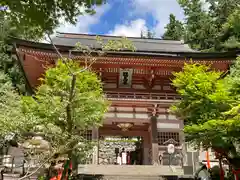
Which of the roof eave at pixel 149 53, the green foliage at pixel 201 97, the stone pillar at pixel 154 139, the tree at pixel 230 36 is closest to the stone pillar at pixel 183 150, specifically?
the stone pillar at pixel 154 139

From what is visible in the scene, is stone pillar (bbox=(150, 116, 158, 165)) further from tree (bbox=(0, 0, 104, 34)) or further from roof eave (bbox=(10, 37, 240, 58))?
tree (bbox=(0, 0, 104, 34))

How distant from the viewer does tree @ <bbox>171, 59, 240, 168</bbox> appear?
36.5ft

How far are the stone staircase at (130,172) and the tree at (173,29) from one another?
30.2 metres

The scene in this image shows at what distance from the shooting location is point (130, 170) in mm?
14180

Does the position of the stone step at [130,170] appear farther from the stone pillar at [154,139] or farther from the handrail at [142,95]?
the handrail at [142,95]

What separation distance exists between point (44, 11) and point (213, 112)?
8.87 metres

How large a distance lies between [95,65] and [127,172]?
24.7 feet

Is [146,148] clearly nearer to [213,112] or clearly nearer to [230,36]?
[213,112]

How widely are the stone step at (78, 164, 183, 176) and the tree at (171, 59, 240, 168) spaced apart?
7.44ft

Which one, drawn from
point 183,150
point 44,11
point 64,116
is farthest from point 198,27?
point 44,11

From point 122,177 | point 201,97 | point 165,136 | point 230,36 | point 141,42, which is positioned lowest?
point 122,177

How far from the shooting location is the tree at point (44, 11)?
4.38m

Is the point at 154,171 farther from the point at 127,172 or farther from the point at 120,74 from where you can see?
the point at 120,74

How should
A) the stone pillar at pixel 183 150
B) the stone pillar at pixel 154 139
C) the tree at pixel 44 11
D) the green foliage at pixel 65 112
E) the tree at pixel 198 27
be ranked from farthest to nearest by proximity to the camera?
the tree at pixel 198 27
the stone pillar at pixel 154 139
the stone pillar at pixel 183 150
the green foliage at pixel 65 112
the tree at pixel 44 11
